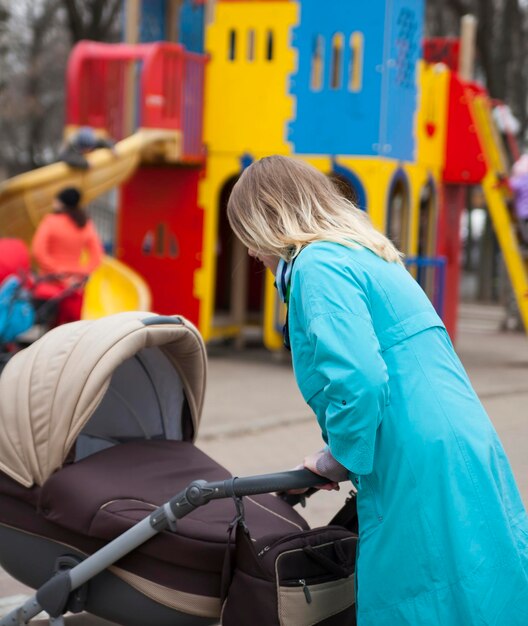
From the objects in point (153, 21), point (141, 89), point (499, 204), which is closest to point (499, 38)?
point (153, 21)

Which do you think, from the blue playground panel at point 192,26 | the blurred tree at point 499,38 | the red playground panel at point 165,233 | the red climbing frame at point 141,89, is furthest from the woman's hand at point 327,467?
the blurred tree at point 499,38

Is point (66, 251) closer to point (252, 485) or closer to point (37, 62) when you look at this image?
point (252, 485)

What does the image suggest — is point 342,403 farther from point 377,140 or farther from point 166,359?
point 377,140

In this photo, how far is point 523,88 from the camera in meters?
25.3

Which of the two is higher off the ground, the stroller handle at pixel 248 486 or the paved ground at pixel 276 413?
the stroller handle at pixel 248 486

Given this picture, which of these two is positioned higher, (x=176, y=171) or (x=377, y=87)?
(x=377, y=87)

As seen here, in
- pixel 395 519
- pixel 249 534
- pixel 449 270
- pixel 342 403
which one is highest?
pixel 342 403

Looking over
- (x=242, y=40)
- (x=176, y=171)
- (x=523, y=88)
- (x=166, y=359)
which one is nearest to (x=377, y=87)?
(x=242, y=40)

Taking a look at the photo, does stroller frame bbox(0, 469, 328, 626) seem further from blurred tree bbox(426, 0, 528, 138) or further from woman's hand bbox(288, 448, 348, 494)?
blurred tree bbox(426, 0, 528, 138)

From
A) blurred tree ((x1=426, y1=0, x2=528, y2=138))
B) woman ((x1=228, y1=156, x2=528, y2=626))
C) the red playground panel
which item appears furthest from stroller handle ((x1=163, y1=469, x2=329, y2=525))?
blurred tree ((x1=426, y1=0, x2=528, y2=138))

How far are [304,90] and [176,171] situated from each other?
64.6 inches

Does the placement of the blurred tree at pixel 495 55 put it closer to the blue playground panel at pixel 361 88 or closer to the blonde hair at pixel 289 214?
the blue playground panel at pixel 361 88

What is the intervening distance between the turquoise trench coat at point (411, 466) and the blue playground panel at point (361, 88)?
8223 millimetres

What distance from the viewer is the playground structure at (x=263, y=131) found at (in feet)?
35.9
